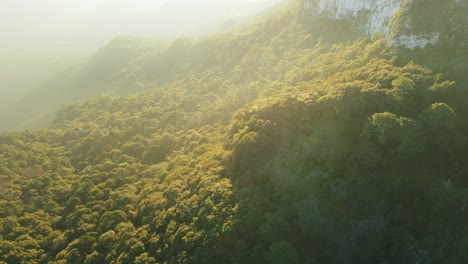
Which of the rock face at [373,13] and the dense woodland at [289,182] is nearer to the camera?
the dense woodland at [289,182]

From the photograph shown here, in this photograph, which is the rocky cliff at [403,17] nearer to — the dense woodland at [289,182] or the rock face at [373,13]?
the rock face at [373,13]

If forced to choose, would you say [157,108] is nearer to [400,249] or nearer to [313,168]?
[313,168]

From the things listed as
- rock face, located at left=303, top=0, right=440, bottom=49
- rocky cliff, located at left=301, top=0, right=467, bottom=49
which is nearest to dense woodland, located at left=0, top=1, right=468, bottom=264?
rock face, located at left=303, top=0, right=440, bottom=49

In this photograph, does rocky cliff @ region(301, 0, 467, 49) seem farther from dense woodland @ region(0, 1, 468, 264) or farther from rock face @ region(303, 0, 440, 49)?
dense woodland @ region(0, 1, 468, 264)

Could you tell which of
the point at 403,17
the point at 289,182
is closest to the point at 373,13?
the point at 403,17

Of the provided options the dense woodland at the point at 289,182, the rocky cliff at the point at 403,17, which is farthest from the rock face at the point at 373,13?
the dense woodland at the point at 289,182

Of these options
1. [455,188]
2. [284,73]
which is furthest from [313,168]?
[284,73]

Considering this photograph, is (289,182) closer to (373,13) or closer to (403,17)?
(403,17)
